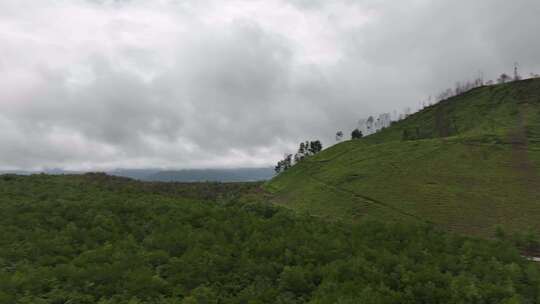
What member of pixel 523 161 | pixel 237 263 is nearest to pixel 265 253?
pixel 237 263

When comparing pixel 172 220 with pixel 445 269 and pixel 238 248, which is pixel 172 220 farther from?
pixel 445 269

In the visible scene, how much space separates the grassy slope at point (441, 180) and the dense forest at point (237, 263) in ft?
60.4

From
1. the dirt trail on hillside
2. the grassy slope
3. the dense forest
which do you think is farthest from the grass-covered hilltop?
the dirt trail on hillside

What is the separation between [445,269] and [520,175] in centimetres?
4236

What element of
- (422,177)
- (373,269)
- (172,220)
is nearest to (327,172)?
(422,177)

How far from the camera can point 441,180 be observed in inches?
1973

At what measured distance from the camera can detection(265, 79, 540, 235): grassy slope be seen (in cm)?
3878

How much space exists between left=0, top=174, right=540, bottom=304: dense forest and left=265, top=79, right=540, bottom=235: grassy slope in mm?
18405

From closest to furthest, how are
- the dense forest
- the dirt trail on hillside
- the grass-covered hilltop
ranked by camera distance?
the dense forest < the grass-covered hilltop < the dirt trail on hillside

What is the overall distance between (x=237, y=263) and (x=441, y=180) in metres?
43.9

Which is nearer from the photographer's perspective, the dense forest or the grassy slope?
the dense forest

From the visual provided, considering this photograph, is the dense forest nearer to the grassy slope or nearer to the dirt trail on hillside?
the grassy slope

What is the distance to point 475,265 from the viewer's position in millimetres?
16734

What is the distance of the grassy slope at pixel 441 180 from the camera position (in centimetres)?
3878
